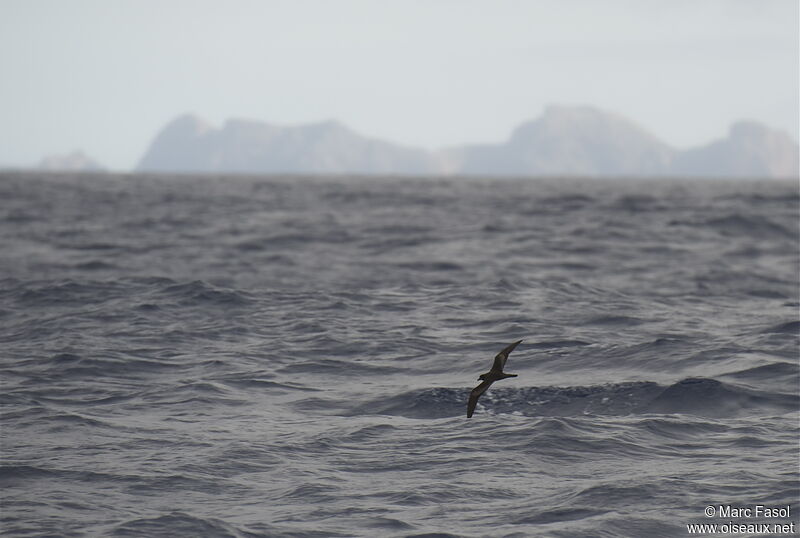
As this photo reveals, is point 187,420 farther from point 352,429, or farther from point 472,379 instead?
point 472,379

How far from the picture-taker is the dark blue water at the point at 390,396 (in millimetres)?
11656

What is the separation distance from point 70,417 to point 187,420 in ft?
6.48

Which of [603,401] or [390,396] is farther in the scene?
[390,396]

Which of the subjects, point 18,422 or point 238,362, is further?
point 238,362

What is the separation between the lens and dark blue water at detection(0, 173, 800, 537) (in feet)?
38.2

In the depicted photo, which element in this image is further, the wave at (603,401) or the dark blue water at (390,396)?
the wave at (603,401)

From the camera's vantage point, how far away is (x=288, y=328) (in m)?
23.3

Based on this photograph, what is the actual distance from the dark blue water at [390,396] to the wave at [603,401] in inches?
2.5

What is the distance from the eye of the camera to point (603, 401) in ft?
53.9

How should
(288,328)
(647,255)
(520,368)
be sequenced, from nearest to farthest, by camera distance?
(520,368) < (288,328) < (647,255)

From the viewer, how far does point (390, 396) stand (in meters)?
16.8

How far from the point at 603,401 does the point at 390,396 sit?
3705 mm

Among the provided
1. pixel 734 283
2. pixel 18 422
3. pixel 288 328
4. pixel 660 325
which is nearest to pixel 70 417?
pixel 18 422

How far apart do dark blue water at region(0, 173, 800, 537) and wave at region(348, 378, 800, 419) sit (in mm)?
63
